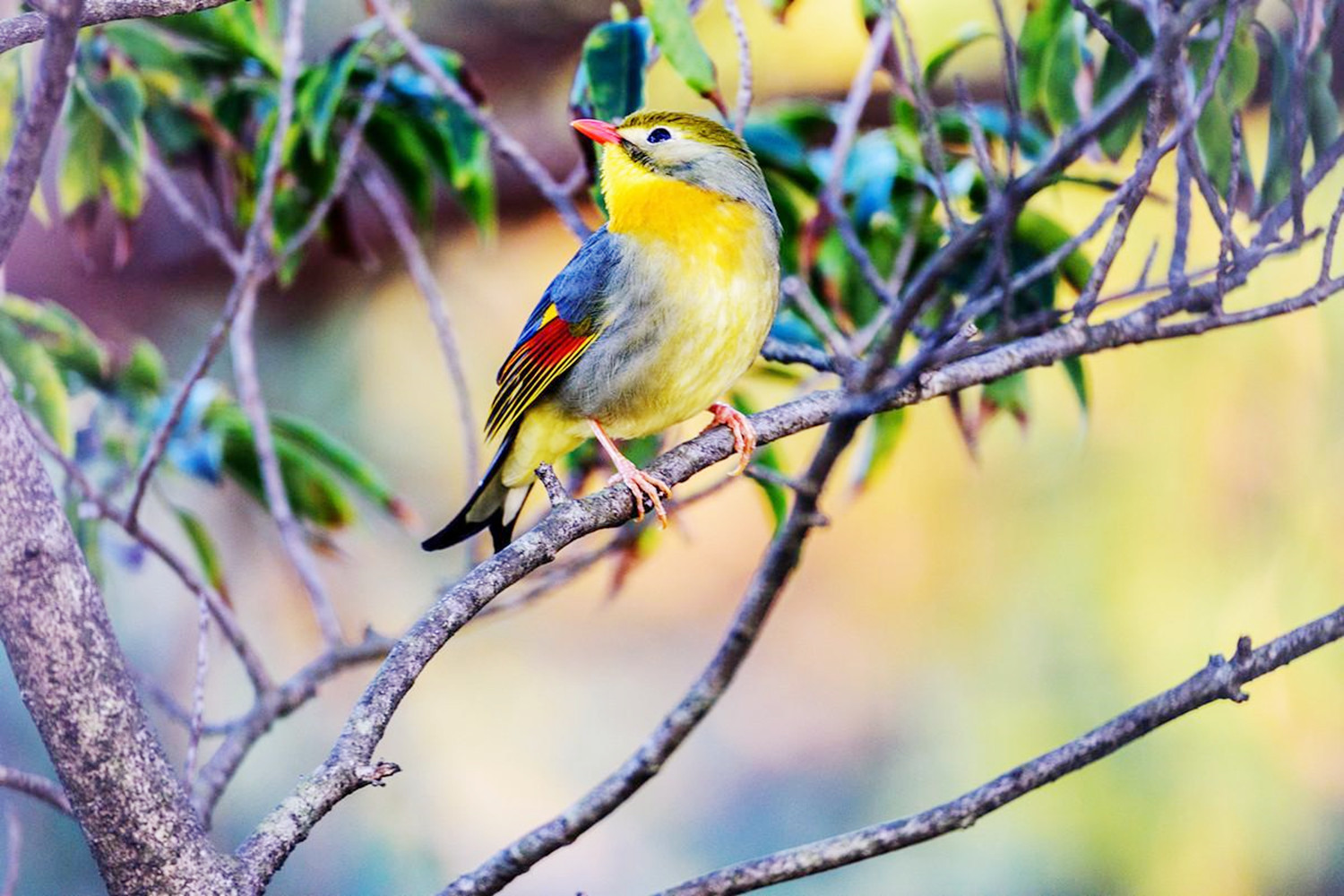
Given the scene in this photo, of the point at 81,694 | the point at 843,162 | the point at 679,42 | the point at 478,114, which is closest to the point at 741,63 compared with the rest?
the point at 679,42

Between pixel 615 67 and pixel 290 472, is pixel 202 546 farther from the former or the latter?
pixel 615 67

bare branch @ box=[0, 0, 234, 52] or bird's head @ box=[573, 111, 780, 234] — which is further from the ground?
bird's head @ box=[573, 111, 780, 234]

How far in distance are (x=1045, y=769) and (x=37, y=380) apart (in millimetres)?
1326

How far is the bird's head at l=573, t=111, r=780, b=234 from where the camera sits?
172cm

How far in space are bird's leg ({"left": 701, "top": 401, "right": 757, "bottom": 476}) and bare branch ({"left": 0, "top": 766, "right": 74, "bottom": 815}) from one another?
2.43 feet

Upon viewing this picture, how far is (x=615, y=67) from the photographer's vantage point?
1.82 m

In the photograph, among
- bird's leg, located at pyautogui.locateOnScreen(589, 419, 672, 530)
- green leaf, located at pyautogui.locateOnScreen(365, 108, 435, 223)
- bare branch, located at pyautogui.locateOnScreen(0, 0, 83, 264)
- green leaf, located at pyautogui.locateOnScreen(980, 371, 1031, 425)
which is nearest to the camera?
bare branch, located at pyautogui.locateOnScreen(0, 0, 83, 264)

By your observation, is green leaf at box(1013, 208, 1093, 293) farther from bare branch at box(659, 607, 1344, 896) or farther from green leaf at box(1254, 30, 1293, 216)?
bare branch at box(659, 607, 1344, 896)

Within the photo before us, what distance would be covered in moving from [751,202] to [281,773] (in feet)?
7.24

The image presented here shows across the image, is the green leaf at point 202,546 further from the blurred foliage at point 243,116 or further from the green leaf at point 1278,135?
Answer: the green leaf at point 1278,135

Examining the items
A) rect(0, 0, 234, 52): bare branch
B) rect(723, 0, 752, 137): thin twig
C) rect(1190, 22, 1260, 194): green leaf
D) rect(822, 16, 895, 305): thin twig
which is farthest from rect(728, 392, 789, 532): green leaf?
rect(0, 0, 234, 52): bare branch

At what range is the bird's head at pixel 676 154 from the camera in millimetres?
1724

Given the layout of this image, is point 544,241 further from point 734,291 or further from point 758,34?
point 734,291

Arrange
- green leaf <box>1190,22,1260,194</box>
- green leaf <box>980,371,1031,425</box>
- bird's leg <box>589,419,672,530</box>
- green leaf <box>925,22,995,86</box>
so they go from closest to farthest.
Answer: bird's leg <box>589,419,672,530</box> → green leaf <box>1190,22,1260,194</box> → green leaf <box>925,22,995,86</box> → green leaf <box>980,371,1031,425</box>
